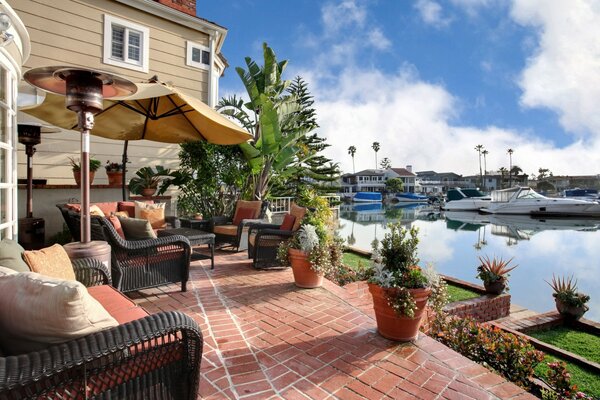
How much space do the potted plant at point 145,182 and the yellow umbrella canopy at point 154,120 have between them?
1472 mm

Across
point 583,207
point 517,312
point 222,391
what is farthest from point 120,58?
point 583,207

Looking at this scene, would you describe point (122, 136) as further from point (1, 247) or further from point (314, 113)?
point (314, 113)

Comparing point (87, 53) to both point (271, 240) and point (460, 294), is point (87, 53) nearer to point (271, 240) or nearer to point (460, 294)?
point (271, 240)

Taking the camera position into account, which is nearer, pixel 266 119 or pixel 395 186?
pixel 266 119

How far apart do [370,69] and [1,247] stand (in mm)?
15405

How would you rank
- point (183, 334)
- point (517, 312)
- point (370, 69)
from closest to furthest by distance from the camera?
point (183, 334), point (517, 312), point (370, 69)

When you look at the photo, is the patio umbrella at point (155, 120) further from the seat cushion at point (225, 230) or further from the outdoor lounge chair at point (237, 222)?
the seat cushion at point (225, 230)

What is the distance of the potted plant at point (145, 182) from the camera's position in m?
7.60

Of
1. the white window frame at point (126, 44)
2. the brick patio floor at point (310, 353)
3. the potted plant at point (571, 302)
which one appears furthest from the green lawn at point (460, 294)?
the white window frame at point (126, 44)

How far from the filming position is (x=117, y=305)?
2262mm

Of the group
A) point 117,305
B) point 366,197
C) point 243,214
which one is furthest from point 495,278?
point 366,197

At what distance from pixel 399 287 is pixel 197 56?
29.3 ft

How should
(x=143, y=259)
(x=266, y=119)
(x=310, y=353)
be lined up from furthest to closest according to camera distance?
(x=266, y=119)
(x=143, y=259)
(x=310, y=353)

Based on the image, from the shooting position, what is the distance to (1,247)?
6.51 ft
